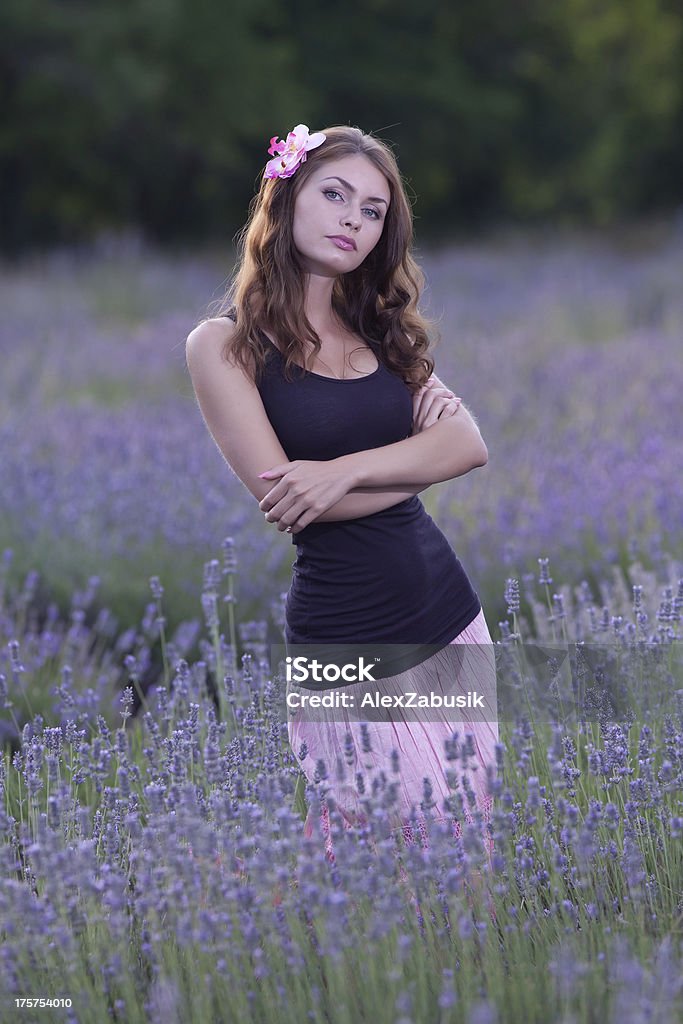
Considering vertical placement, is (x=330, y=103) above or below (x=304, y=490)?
above

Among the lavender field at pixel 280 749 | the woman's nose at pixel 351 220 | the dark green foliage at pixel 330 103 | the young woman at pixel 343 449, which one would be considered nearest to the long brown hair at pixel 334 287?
the young woman at pixel 343 449

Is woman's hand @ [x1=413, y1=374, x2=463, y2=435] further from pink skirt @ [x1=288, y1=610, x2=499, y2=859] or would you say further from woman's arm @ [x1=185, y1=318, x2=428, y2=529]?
pink skirt @ [x1=288, y1=610, x2=499, y2=859]

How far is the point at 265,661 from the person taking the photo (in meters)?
3.07

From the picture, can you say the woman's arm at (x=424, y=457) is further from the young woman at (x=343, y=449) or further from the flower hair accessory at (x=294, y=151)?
the flower hair accessory at (x=294, y=151)

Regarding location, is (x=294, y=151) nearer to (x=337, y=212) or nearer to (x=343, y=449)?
(x=337, y=212)

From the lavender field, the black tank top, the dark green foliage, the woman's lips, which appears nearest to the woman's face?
the woman's lips

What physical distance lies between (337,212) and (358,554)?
2.18 feet

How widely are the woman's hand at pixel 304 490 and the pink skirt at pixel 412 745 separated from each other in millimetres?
346

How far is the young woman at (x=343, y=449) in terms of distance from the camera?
7.47 ft

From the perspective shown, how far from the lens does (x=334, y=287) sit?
262cm

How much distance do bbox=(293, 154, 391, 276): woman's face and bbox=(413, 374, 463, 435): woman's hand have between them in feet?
A: 0.99

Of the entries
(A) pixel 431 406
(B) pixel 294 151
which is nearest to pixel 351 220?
(B) pixel 294 151

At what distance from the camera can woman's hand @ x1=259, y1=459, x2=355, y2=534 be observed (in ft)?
7.30

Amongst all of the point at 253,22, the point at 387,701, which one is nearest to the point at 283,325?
the point at 387,701
